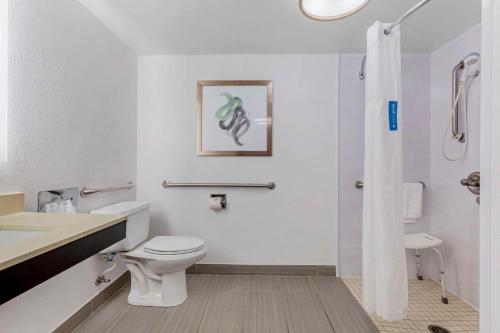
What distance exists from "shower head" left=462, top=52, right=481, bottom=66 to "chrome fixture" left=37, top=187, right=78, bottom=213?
2.77 metres

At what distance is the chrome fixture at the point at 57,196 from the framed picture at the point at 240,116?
3.35 feet

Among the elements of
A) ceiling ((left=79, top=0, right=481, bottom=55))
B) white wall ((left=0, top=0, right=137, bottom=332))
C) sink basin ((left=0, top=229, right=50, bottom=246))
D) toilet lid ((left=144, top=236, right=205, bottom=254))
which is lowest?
toilet lid ((left=144, top=236, right=205, bottom=254))

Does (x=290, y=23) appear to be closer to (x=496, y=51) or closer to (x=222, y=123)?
(x=222, y=123)

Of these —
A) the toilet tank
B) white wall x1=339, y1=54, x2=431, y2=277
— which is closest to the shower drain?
white wall x1=339, y1=54, x2=431, y2=277

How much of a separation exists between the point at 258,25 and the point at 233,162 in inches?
44.1

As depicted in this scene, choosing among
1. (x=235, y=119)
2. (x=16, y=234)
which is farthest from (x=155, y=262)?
(x=235, y=119)

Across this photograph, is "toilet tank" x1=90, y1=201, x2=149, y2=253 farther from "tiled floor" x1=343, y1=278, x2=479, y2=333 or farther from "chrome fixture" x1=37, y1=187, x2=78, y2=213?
"tiled floor" x1=343, y1=278, x2=479, y2=333

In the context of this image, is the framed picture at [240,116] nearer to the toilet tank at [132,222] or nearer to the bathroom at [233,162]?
the bathroom at [233,162]

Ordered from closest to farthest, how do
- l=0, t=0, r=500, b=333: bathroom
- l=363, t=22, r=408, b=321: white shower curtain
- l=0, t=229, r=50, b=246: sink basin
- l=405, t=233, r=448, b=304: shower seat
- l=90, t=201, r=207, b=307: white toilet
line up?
1. l=0, t=229, r=50, b=246: sink basin
2. l=0, t=0, r=500, b=333: bathroom
3. l=363, t=22, r=408, b=321: white shower curtain
4. l=90, t=201, r=207, b=307: white toilet
5. l=405, t=233, r=448, b=304: shower seat

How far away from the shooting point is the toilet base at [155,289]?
1779 mm

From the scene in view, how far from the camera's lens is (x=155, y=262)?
5.56 ft

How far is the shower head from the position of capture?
1.71 m

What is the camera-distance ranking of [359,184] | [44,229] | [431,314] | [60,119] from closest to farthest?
[44,229], [60,119], [431,314], [359,184]

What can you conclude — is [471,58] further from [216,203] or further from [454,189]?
[216,203]
